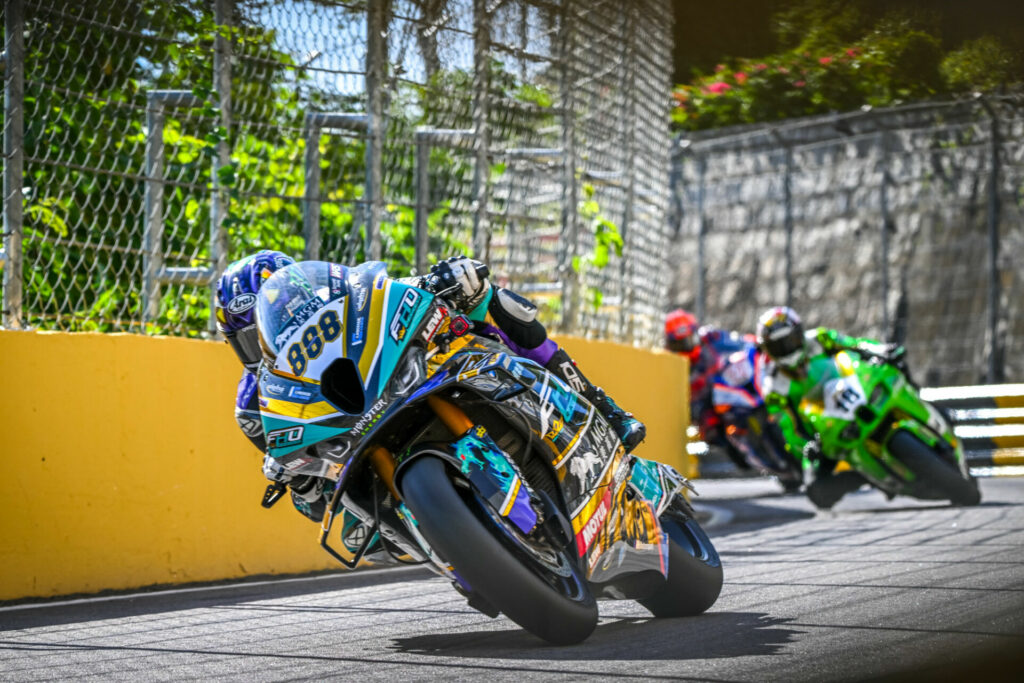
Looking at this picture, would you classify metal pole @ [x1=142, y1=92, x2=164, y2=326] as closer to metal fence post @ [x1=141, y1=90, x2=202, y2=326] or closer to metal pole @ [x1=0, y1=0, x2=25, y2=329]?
metal fence post @ [x1=141, y1=90, x2=202, y2=326]

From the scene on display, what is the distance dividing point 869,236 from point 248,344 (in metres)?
12.6

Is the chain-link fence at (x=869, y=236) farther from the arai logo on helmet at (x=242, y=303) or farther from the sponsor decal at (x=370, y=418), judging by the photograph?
the sponsor decal at (x=370, y=418)

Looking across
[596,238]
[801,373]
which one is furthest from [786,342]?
[596,238]

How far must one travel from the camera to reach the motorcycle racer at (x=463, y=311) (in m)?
3.85

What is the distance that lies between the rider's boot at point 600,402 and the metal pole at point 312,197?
3281 mm

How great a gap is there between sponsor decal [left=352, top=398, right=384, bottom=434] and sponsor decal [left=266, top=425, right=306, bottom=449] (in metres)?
0.15

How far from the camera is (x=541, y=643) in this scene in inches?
149

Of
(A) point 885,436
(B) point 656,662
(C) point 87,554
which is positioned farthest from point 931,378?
(B) point 656,662

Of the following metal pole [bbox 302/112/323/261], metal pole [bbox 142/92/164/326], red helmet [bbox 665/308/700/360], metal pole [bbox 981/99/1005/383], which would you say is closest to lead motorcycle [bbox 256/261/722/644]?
metal pole [bbox 142/92/164/326]

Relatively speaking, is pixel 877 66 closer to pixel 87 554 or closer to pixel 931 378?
pixel 87 554

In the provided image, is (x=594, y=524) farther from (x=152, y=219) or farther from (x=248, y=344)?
(x=152, y=219)

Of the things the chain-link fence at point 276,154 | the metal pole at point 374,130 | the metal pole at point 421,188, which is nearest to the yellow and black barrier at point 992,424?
the chain-link fence at point 276,154

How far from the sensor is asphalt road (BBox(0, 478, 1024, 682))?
11.1 feet

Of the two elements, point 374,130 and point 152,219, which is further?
point 374,130
